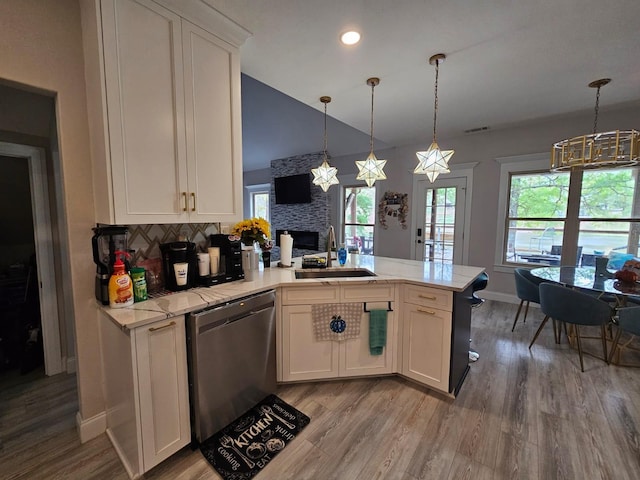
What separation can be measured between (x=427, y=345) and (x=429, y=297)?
39 cm

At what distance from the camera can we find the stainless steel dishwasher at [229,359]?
5.17 ft

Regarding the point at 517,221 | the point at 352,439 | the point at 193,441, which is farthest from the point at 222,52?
the point at 517,221

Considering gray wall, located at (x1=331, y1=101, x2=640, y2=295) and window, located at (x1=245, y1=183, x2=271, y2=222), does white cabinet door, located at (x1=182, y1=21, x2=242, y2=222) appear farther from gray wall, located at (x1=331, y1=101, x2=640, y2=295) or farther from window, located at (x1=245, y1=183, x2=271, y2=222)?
window, located at (x1=245, y1=183, x2=271, y2=222)

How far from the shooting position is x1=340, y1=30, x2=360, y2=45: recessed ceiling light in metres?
1.98

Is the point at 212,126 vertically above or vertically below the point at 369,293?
above

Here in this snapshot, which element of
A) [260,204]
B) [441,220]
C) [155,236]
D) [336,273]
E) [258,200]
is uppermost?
[258,200]

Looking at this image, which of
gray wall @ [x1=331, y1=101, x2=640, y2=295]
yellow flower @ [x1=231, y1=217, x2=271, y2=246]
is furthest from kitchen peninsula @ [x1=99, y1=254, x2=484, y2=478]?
gray wall @ [x1=331, y1=101, x2=640, y2=295]

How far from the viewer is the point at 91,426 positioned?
68.2 inches

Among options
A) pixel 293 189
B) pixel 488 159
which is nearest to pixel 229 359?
pixel 488 159

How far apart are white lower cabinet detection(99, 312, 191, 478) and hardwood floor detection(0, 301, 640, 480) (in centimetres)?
14

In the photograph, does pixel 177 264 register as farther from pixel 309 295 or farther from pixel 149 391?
pixel 309 295

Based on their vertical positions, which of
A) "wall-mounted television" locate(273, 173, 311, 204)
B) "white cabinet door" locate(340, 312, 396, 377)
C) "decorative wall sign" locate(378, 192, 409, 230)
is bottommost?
"white cabinet door" locate(340, 312, 396, 377)

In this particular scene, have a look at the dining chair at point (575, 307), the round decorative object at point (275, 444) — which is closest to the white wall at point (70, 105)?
the round decorative object at point (275, 444)

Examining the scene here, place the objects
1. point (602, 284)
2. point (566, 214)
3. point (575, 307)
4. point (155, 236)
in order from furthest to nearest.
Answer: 1. point (566, 214)
2. point (602, 284)
3. point (575, 307)
4. point (155, 236)
